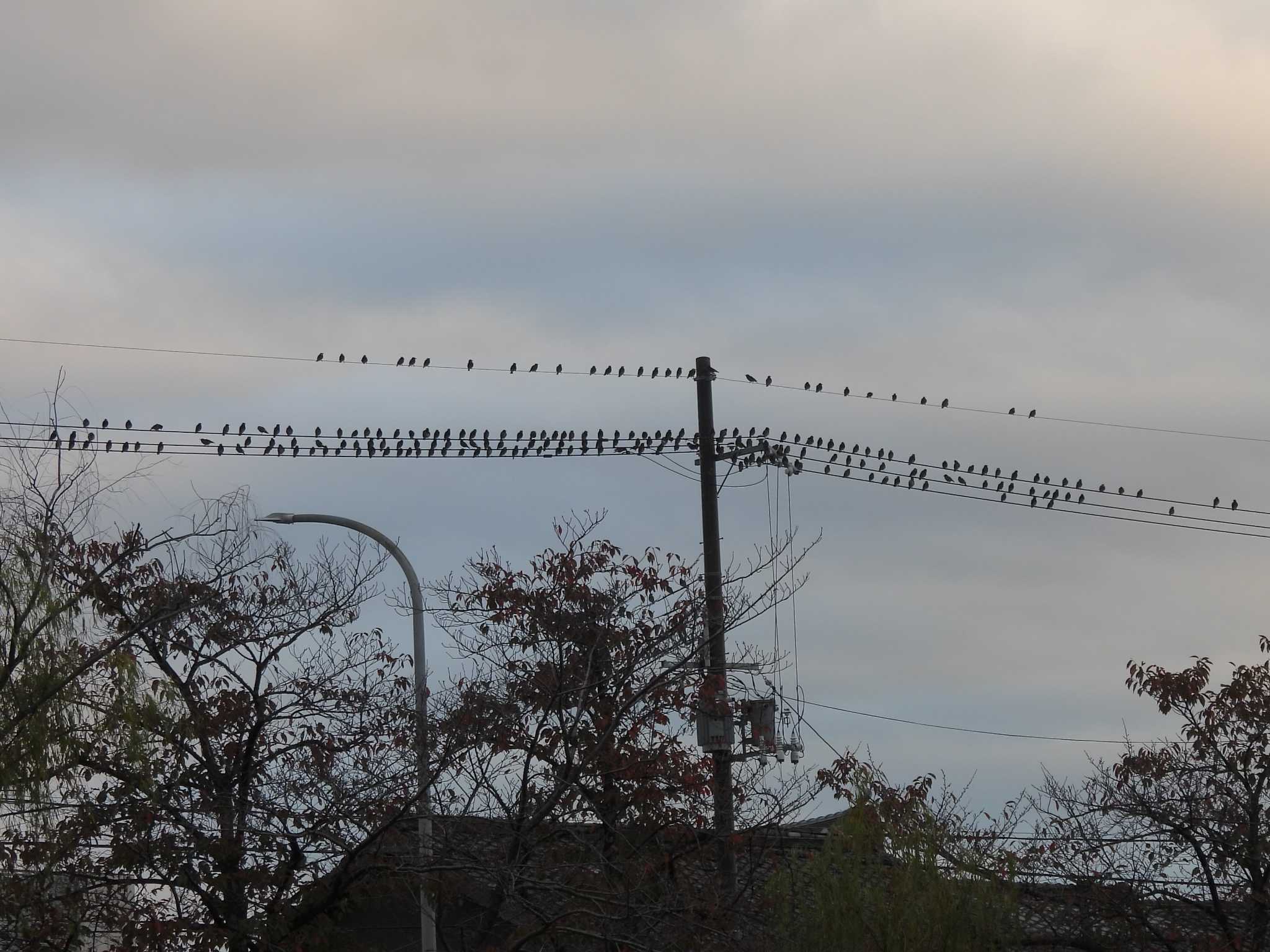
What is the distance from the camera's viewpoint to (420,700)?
18.4 m

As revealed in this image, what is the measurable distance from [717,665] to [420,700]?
440 cm

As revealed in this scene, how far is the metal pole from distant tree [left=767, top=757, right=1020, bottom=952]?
72 centimetres

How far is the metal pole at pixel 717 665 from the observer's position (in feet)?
67.9

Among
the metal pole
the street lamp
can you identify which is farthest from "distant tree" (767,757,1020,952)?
the street lamp

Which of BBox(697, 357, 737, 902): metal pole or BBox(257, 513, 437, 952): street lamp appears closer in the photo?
BBox(257, 513, 437, 952): street lamp

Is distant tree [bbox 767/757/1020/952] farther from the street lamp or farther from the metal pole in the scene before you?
the street lamp

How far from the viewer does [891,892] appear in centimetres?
2012

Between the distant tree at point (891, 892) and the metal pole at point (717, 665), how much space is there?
0.72m

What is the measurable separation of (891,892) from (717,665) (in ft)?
12.1

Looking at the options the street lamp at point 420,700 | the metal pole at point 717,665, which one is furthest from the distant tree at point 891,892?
the street lamp at point 420,700

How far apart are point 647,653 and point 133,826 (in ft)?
23.0

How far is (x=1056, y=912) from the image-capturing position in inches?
1016

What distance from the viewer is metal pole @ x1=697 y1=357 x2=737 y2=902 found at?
2070cm

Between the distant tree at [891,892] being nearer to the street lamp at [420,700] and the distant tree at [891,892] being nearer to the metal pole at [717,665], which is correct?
the metal pole at [717,665]
